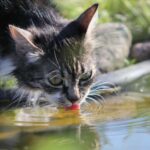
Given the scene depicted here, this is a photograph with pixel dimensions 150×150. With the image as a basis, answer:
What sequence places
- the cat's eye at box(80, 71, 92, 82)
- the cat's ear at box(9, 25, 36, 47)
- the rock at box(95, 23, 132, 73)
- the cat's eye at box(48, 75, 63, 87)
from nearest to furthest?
the cat's ear at box(9, 25, 36, 47)
the cat's eye at box(48, 75, 63, 87)
the cat's eye at box(80, 71, 92, 82)
the rock at box(95, 23, 132, 73)

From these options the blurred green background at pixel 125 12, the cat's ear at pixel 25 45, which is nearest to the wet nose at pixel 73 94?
the cat's ear at pixel 25 45

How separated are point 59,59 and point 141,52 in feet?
7.67

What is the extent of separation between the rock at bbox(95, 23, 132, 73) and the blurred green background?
1.31ft

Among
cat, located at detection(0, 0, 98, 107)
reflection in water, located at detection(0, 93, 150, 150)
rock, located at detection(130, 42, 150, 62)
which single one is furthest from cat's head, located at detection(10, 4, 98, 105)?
rock, located at detection(130, 42, 150, 62)

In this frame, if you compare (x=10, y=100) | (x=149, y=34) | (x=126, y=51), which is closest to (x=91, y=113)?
(x=10, y=100)

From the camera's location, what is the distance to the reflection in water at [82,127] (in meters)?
4.02

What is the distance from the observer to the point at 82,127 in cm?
443

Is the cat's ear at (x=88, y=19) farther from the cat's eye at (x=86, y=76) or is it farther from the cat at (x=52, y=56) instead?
the cat's eye at (x=86, y=76)

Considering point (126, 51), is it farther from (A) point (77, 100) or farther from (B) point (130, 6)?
(A) point (77, 100)

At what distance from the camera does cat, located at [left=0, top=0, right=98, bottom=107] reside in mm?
4402

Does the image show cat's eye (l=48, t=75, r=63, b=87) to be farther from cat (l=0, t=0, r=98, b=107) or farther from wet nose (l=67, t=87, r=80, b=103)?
wet nose (l=67, t=87, r=80, b=103)

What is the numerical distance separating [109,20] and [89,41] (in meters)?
2.58

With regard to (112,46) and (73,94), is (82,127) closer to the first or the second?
(73,94)

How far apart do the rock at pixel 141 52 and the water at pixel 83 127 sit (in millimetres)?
1280
